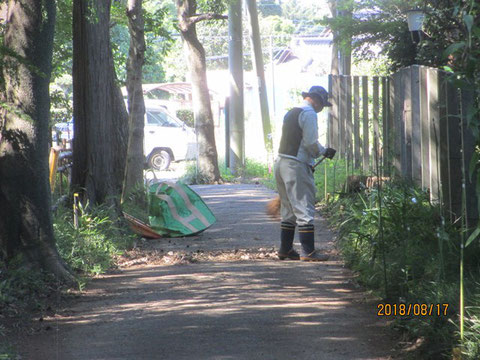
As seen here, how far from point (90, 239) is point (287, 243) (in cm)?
232

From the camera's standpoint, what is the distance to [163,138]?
28.8 meters

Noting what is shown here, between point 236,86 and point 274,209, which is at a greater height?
point 236,86

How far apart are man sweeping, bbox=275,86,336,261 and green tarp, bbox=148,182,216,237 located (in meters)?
2.47

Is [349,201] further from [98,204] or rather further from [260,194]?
[260,194]

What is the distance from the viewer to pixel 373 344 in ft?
19.0

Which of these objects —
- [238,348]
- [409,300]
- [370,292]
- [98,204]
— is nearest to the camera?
[238,348]

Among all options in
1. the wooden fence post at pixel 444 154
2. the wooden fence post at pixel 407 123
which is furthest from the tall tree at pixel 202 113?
the wooden fence post at pixel 444 154

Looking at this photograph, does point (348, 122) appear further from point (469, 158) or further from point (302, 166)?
point (469, 158)

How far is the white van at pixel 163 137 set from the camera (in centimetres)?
2866

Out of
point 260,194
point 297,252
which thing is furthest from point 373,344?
point 260,194

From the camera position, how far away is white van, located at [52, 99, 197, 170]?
28656mm

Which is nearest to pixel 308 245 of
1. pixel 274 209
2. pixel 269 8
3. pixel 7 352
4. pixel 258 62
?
pixel 274 209

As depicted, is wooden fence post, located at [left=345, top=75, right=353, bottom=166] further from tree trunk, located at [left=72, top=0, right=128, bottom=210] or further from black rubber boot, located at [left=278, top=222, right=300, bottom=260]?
tree trunk, located at [left=72, top=0, right=128, bottom=210]

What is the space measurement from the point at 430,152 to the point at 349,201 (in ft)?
9.31
